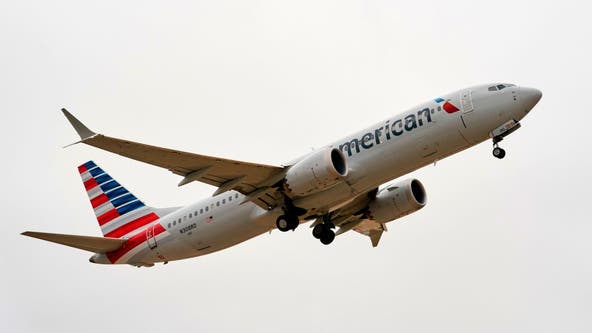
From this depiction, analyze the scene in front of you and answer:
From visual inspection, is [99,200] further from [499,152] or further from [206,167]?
[499,152]

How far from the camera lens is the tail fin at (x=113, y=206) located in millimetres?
43969

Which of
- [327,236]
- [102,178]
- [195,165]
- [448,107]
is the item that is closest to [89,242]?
[102,178]

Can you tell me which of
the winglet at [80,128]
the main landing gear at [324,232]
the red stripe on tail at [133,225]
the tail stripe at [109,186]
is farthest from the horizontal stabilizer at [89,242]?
the main landing gear at [324,232]

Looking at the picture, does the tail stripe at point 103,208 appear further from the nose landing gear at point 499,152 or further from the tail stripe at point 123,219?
the nose landing gear at point 499,152

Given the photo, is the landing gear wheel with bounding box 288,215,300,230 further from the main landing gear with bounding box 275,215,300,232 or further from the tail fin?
the tail fin

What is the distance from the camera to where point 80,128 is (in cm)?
3177

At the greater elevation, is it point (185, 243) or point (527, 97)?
point (527, 97)

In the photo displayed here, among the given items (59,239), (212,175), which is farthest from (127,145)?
(59,239)

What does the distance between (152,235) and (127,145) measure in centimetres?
928

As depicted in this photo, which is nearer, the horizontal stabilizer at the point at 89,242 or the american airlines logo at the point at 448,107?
the american airlines logo at the point at 448,107

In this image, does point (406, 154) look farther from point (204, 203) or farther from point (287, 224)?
point (204, 203)

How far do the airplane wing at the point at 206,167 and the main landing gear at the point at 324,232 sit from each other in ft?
12.2

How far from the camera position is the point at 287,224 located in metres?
37.6

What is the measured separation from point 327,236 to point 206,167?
8.12 meters
